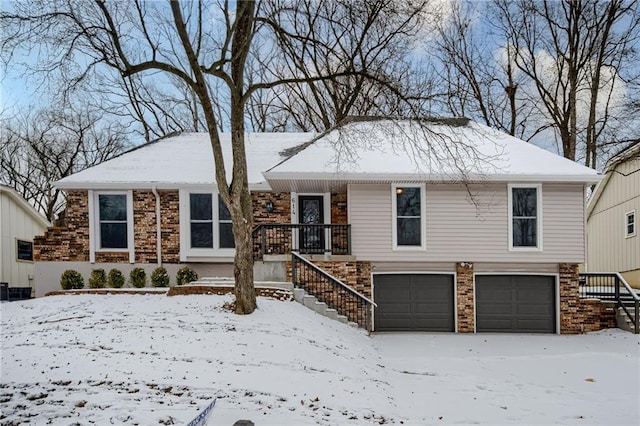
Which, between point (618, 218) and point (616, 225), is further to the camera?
point (616, 225)

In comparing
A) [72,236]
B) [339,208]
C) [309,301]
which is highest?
[339,208]

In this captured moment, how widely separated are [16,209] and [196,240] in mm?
8473

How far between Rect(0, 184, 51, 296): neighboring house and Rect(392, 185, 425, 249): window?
1422cm

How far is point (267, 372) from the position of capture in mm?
6273

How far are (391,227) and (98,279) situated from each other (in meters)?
8.80

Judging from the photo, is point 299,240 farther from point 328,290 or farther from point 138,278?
point 138,278

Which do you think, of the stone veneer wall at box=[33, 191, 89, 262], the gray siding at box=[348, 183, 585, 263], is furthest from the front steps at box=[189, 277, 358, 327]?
the stone veneer wall at box=[33, 191, 89, 262]

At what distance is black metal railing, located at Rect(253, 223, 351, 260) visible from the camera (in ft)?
40.3

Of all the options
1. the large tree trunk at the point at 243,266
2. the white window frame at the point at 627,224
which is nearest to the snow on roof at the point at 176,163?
the large tree trunk at the point at 243,266

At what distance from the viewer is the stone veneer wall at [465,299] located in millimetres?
12383

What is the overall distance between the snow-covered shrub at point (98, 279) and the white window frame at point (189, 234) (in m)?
2.29

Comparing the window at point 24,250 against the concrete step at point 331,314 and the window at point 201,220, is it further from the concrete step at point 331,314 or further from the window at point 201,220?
the concrete step at point 331,314

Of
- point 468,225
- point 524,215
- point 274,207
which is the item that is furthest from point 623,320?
point 274,207

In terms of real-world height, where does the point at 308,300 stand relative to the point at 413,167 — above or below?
below
